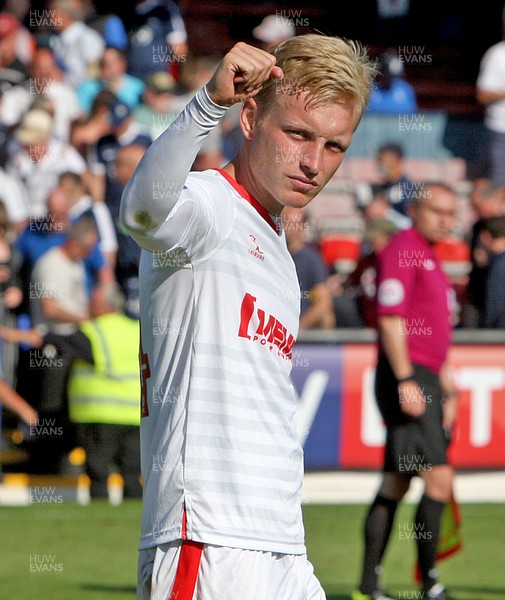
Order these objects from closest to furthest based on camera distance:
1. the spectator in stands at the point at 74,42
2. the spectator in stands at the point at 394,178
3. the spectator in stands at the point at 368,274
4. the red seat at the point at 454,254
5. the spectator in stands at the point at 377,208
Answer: the spectator in stands at the point at 368,274, the spectator in stands at the point at 377,208, the spectator in stands at the point at 394,178, the red seat at the point at 454,254, the spectator in stands at the point at 74,42

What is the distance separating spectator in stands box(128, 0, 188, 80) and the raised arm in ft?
39.7

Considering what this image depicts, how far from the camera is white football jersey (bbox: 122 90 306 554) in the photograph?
3.04m

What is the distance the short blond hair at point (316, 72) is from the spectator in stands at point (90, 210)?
834cm

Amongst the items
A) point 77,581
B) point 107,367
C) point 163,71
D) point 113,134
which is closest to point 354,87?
point 77,581

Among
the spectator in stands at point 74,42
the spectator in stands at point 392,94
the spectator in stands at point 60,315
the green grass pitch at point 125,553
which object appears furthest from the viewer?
the spectator in stands at point 392,94

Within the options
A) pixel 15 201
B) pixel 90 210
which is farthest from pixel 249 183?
pixel 15 201

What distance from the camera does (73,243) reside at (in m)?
10.9

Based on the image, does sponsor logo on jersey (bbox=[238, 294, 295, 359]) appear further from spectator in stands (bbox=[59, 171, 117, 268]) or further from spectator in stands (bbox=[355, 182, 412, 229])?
spectator in stands (bbox=[355, 182, 412, 229])

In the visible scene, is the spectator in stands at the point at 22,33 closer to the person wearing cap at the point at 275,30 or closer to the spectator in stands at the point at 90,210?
the person wearing cap at the point at 275,30

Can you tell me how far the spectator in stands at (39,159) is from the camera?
12258 millimetres

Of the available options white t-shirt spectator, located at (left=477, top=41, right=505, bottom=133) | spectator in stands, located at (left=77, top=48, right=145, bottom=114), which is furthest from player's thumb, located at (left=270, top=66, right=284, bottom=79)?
white t-shirt spectator, located at (left=477, top=41, right=505, bottom=133)

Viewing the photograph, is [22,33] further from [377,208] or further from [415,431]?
[415,431]

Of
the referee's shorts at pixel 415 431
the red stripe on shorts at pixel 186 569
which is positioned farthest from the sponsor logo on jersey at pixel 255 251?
the referee's shorts at pixel 415 431

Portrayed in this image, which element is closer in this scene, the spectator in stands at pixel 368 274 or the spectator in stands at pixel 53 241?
the spectator in stands at pixel 53 241
